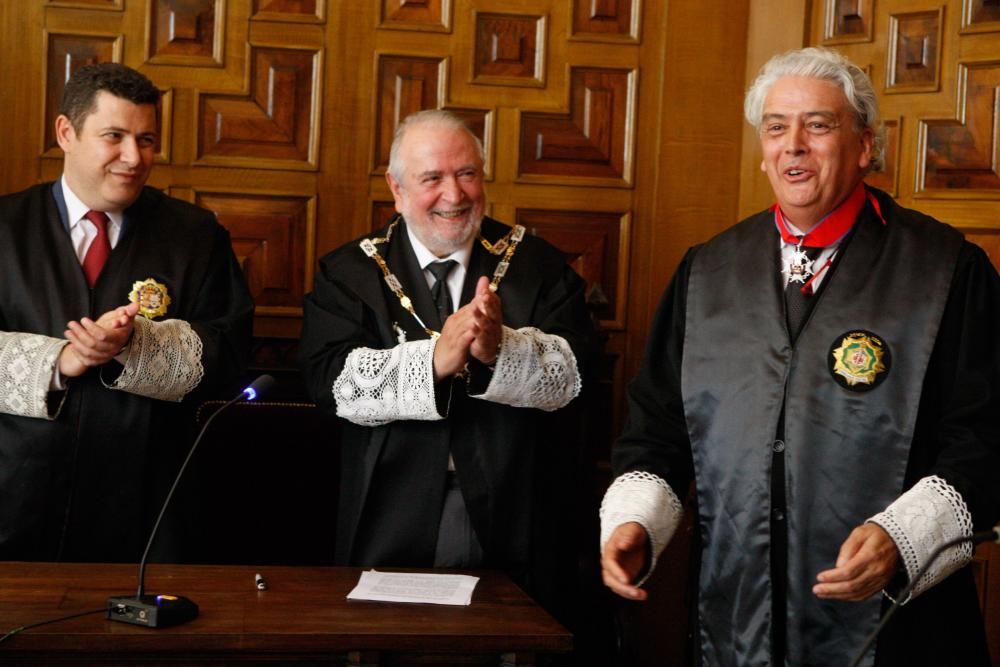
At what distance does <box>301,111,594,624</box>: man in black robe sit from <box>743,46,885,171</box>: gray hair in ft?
2.52

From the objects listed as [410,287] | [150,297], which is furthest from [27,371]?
[410,287]

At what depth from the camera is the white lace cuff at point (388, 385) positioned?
116 inches

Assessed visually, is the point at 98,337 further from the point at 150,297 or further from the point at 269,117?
the point at 269,117

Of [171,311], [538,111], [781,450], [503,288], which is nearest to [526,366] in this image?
[503,288]

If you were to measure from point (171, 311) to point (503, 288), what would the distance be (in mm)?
855

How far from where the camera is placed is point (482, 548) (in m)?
3.05

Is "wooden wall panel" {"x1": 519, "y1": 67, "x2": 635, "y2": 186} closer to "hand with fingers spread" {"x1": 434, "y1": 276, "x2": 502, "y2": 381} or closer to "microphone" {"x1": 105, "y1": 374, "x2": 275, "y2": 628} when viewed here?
"hand with fingers spread" {"x1": 434, "y1": 276, "x2": 502, "y2": 381}

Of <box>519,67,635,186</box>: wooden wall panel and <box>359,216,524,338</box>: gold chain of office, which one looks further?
<box>519,67,635,186</box>: wooden wall panel

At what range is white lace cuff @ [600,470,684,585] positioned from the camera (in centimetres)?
242

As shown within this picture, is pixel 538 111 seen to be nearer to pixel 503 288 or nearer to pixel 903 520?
pixel 503 288

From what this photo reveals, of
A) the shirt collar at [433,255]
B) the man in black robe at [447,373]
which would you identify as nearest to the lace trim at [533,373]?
the man in black robe at [447,373]

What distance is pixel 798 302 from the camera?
254 cm

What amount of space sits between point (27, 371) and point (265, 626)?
3.22 ft

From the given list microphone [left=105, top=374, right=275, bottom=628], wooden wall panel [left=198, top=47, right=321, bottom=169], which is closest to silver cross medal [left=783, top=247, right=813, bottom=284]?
microphone [left=105, top=374, right=275, bottom=628]
